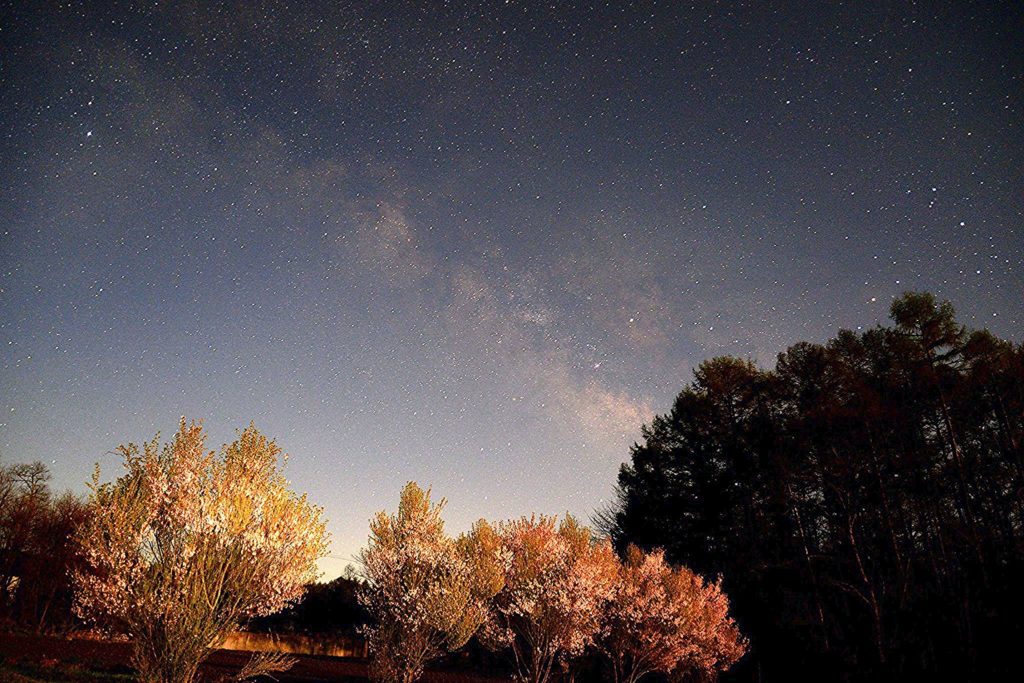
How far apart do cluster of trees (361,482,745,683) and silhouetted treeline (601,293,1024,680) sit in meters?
8.33

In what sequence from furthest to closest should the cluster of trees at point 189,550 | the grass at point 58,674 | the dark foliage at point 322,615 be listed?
the dark foliage at point 322,615 < the grass at point 58,674 < the cluster of trees at point 189,550

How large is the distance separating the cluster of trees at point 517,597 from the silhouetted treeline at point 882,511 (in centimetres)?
833

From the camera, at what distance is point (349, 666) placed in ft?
89.5

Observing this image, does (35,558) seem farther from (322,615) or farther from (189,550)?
(189,550)

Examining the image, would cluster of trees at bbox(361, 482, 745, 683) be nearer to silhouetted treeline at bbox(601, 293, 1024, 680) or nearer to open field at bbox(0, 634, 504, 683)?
open field at bbox(0, 634, 504, 683)

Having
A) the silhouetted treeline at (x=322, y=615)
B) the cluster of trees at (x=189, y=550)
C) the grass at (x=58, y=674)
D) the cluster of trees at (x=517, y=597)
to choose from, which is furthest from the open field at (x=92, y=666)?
the silhouetted treeline at (x=322, y=615)

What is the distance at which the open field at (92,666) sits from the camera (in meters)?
17.5

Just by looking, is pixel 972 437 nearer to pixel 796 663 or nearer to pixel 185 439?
pixel 796 663

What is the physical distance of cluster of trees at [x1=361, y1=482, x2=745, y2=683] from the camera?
17.8 metres

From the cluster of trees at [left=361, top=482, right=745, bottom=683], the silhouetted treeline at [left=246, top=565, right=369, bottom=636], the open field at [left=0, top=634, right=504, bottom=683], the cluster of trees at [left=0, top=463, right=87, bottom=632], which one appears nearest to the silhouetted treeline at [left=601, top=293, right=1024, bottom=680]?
the cluster of trees at [left=361, top=482, right=745, bottom=683]

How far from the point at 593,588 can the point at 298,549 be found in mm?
12389

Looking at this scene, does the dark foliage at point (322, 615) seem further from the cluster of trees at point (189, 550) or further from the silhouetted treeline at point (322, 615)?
the cluster of trees at point (189, 550)

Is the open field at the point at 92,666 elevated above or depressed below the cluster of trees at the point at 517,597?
below

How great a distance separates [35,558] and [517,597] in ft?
110
